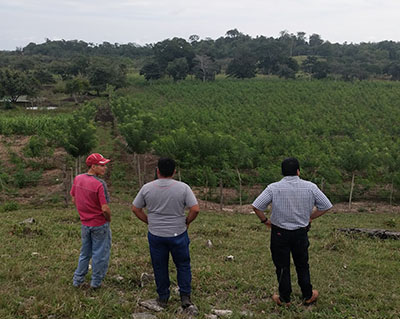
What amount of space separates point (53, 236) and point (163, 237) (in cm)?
449

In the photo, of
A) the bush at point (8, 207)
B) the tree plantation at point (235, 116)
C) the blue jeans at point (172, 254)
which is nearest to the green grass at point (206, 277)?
the blue jeans at point (172, 254)

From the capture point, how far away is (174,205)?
424 cm

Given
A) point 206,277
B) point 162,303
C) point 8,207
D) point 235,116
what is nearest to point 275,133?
point 235,116

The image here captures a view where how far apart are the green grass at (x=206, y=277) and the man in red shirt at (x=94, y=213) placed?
0.37m

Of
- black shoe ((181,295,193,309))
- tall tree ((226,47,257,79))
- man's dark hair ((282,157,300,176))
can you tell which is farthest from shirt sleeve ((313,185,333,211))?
tall tree ((226,47,257,79))

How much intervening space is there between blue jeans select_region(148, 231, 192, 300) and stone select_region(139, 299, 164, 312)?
0.59 feet

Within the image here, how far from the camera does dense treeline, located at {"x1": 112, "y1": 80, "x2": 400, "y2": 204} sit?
1706cm

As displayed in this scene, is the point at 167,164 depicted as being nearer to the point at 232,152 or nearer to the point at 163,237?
Answer: the point at 163,237

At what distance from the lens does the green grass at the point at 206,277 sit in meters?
4.46

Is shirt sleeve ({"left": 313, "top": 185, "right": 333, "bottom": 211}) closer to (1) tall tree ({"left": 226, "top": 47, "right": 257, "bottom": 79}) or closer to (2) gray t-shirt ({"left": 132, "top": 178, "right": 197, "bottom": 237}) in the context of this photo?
(2) gray t-shirt ({"left": 132, "top": 178, "right": 197, "bottom": 237})

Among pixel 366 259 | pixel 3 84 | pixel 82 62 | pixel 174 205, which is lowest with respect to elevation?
pixel 366 259

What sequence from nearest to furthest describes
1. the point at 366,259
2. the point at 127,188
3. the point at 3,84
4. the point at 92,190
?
the point at 92,190
the point at 366,259
the point at 127,188
the point at 3,84

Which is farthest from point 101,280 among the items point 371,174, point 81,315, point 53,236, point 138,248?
point 371,174

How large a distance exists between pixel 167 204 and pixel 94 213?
105cm
